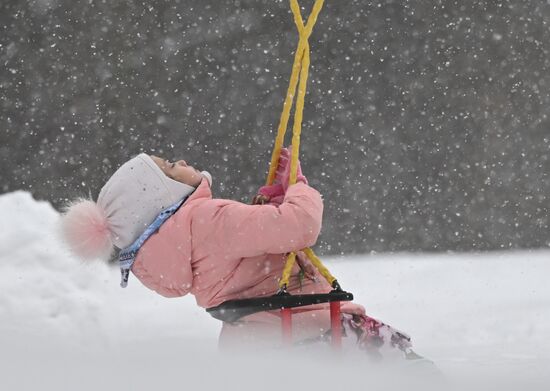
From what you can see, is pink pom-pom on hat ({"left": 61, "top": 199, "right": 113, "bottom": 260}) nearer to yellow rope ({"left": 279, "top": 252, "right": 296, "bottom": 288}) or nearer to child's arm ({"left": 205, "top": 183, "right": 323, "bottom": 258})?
child's arm ({"left": 205, "top": 183, "right": 323, "bottom": 258})

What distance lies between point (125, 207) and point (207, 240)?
0.95 feet

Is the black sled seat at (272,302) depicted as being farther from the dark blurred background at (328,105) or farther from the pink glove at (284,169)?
the dark blurred background at (328,105)

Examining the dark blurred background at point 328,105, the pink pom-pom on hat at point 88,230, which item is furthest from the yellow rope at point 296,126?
the dark blurred background at point 328,105

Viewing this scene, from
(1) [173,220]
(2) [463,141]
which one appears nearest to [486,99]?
(2) [463,141]

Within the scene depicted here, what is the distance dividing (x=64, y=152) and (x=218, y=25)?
64.2 inches

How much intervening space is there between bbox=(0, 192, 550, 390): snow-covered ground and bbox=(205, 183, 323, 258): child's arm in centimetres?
31

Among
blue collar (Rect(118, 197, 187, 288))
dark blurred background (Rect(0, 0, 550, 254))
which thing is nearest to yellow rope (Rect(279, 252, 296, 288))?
blue collar (Rect(118, 197, 187, 288))

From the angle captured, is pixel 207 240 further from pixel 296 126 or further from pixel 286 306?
pixel 296 126

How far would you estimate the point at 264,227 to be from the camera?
2.40 metres

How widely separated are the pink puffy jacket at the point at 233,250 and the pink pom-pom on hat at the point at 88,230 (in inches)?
5.3

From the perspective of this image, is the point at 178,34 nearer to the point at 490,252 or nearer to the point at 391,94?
the point at 391,94

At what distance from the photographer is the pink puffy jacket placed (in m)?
2.42

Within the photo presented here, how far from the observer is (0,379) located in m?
1.67

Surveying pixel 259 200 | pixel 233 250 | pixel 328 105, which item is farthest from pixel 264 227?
pixel 328 105
